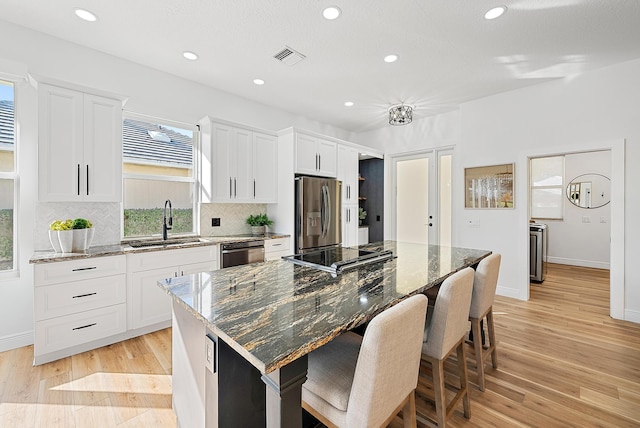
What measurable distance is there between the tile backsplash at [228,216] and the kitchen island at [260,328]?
2.15 meters

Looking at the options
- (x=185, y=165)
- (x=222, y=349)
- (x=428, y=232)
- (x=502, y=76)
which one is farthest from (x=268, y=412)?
(x=428, y=232)

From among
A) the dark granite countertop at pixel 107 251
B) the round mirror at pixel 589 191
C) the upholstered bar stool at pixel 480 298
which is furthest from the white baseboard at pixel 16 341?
the round mirror at pixel 589 191

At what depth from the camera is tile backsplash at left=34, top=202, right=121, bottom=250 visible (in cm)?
267

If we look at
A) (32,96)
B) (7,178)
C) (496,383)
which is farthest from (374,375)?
(32,96)

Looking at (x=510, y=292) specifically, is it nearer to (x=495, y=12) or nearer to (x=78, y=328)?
(x=495, y=12)

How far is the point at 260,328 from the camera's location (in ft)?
3.32

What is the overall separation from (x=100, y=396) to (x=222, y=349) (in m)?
1.57

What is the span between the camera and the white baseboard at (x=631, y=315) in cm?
315

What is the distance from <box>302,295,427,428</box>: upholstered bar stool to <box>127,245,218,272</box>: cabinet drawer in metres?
2.24

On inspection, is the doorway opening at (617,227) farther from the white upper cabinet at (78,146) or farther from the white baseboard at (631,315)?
the white upper cabinet at (78,146)

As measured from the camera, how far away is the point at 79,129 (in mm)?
2617

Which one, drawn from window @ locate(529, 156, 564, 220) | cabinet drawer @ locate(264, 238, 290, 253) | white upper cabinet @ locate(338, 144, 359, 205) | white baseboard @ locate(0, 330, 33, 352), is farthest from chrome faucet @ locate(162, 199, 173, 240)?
window @ locate(529, 156, 564, 220)

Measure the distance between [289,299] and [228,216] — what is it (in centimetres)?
297

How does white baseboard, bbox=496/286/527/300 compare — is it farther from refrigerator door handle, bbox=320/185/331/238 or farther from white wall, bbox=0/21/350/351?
white wall, bbox=0/21/350/351
